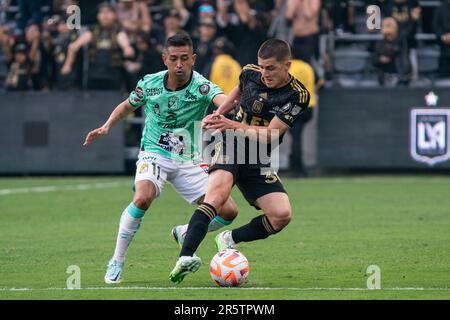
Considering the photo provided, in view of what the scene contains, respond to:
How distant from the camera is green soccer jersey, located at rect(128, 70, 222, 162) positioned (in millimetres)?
11445

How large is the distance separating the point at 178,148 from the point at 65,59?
1297 centimetres

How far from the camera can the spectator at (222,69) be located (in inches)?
885

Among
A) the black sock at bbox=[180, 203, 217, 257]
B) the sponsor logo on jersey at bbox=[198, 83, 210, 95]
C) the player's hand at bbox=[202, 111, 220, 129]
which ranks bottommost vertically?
the black sock at bbox=[180, 203, 217, 257]

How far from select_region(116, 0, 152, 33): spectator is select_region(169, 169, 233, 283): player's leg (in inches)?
528

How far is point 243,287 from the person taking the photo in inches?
412

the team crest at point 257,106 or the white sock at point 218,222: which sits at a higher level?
the team crest at point 257,106

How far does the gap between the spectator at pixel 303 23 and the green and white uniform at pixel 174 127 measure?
11470mm

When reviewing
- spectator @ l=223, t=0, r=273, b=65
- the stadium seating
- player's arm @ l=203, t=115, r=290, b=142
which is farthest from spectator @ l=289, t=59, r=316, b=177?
player's arm @ l=203, t=115, r=290, b=142

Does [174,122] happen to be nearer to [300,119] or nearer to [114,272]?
[114,272]

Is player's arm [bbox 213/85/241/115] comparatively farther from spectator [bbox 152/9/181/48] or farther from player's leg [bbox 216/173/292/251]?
spectator [bbox 152/9/181/48]
